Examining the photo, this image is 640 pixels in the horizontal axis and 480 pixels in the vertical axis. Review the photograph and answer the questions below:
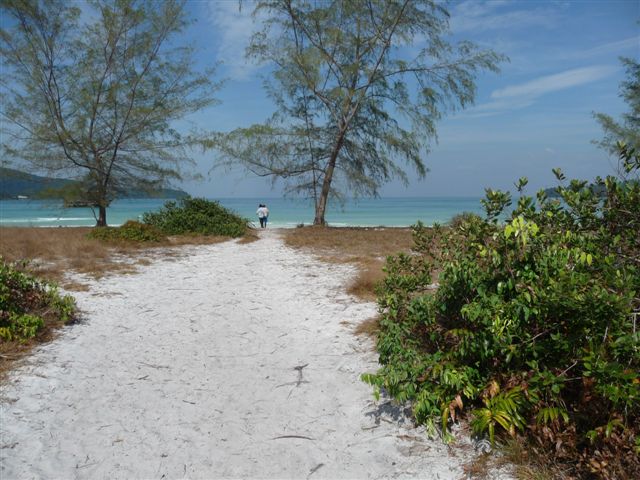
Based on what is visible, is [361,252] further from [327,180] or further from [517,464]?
[327,180]

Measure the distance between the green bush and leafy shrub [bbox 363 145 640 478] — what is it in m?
14.5

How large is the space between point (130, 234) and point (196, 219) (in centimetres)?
413

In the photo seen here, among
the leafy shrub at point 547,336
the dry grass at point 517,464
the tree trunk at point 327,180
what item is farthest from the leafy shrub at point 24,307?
the tree trunk at point 327,180

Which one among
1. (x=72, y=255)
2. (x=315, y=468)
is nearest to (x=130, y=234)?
(x=72, y=255)

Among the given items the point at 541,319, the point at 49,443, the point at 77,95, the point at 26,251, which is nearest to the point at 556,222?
the point at 541,319

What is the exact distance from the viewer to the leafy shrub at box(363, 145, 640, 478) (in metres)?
2.66

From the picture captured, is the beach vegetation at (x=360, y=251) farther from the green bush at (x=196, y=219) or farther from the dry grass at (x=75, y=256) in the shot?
the dry grass at (x=75, y=256)

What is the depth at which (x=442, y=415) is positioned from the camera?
3.16m

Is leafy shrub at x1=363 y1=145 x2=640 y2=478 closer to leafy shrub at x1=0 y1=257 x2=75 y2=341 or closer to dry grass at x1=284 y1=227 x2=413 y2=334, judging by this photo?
dry grass at x1=284 y1=227 x2=413 y2=334

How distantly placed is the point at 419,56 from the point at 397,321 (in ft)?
63.5

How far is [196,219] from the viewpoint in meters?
17.7

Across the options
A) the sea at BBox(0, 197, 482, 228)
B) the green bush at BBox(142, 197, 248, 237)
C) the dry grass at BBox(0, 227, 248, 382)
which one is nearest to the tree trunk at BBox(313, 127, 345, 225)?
the sea at BBox(0, 197, 482, 228)

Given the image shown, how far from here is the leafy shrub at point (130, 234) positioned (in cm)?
1364

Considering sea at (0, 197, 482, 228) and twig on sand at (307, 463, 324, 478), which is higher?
sea at (0, 197, 482, 228)
